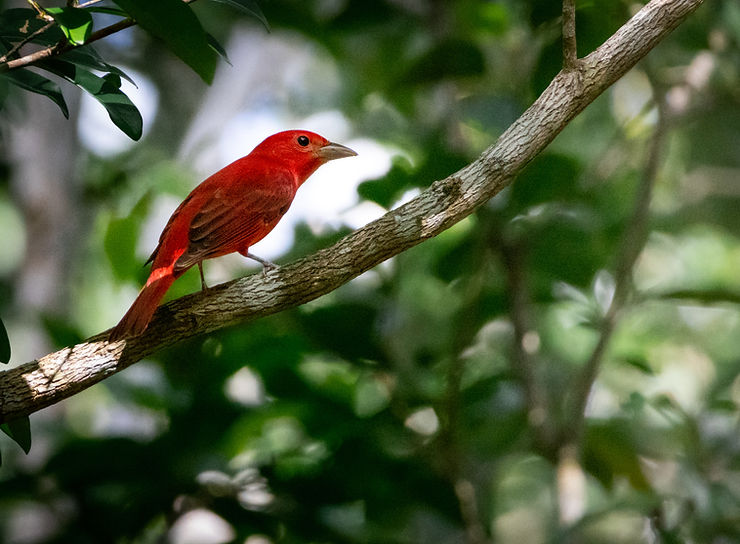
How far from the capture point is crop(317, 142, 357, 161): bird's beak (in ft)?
12.5

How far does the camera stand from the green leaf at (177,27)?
5.57 ft

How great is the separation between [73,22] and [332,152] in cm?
215

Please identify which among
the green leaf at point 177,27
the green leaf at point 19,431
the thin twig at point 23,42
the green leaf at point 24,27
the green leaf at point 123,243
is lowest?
the green leaf at point 19,431

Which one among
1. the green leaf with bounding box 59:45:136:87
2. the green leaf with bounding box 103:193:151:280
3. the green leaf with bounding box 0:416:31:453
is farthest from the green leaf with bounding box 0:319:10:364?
the green leaf with bounding box 103:193:151:280

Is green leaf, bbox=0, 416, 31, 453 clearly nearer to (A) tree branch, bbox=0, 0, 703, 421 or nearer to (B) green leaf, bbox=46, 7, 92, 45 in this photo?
(A) tree branch, bbox=0, 0, 703, 421

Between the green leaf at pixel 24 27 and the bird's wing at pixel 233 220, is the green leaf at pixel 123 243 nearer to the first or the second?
the bird's wing at pixel 233 220

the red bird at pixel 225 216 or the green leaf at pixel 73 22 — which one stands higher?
the red bird at pixel 225 216

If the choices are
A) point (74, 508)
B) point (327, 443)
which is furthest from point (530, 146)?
point (74, 508)

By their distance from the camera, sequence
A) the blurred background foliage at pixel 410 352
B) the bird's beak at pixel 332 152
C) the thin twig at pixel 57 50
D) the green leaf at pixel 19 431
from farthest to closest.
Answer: the bird's beak at pixel 332 152 < the blurred background foliage at pixel 410 352 < the green leaf at pixel 19 431 < the thin twig at pixel 57 50

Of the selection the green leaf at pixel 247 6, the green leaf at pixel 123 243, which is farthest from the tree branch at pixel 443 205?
the green leaf at pixel 123 243

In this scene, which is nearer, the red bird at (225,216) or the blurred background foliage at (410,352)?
the red bird at (225,216)

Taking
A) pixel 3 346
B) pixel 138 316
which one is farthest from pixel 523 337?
pixel 3 346

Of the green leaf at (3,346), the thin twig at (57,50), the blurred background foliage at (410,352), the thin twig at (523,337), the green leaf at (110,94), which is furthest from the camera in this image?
the thin twig at (523,337)

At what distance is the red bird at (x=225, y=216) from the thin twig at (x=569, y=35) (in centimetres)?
126
